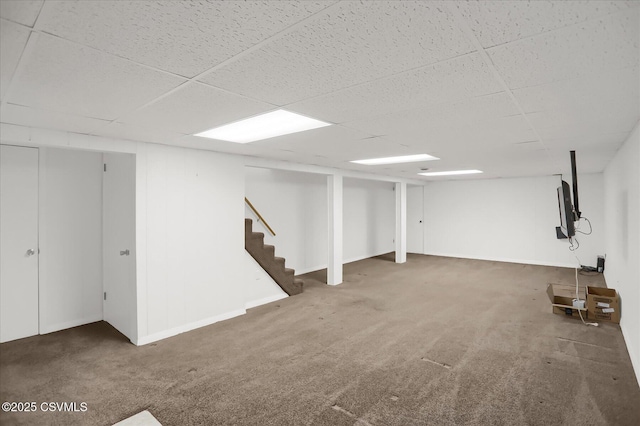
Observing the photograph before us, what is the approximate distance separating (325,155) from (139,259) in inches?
108

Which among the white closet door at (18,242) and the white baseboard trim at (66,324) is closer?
the white closet door at (18,242)

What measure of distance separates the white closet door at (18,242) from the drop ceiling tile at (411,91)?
3587 millimetres

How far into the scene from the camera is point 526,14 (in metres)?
1.20

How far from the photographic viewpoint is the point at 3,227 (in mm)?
3717

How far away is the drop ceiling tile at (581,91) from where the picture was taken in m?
1.80

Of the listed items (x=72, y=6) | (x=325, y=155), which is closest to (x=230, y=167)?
(x=325, y=155)

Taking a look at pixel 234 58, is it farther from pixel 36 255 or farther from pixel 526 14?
pixel 36 255

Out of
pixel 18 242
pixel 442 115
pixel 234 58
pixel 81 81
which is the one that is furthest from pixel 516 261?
pixel 18 242

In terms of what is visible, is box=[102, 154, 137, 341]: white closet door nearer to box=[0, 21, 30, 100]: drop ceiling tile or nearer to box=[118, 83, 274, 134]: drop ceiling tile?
box=[118, 83, 274, 134]: drop ceiling tile

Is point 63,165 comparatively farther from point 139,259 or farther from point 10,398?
point 10,398

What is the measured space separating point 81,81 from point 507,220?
959 centimetres

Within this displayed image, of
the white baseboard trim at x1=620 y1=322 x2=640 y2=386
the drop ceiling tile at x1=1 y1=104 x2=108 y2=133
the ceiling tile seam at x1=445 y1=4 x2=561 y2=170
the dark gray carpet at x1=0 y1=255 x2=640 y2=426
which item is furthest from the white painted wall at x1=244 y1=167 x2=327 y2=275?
the white baseboard trim at x1=620 y1=322 x2=640 y2=386

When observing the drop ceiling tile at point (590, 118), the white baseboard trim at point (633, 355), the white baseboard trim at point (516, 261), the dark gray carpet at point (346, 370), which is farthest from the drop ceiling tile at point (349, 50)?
the white baseboard trim at point (516, 261)

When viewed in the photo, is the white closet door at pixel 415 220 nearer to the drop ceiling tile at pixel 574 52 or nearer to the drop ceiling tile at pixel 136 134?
the drop ceiling tile at pixel 136 134
